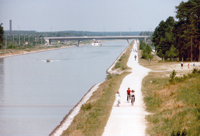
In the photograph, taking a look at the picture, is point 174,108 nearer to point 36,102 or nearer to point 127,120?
point 127,120

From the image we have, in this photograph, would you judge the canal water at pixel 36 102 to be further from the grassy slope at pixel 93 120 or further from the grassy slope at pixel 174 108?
the grassy slope at pixel 174 108

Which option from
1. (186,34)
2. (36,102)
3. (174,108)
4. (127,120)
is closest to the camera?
(127,120)

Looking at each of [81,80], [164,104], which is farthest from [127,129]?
[81,80]

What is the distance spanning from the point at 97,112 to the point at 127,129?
6194mm

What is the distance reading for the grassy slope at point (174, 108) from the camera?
2072cm

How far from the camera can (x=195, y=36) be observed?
7394 centimetres

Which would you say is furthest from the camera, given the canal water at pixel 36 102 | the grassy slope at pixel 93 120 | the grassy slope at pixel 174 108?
the canal water at pixel 36 102

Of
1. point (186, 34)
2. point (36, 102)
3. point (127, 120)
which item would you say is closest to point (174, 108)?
point (127, 120)

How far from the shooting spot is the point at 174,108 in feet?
87.3

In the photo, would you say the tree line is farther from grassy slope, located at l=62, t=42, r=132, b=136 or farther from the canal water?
grassy slope, located at l=62, t=42, r=132, b=136

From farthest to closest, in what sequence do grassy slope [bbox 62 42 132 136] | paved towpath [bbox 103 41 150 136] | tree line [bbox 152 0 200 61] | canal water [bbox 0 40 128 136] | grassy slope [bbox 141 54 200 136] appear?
1. tree line [bbox 152 0 200 61]
2. canal water [bbox 0 40 128 136]
3. grassy slope [bbox 62 42 132 136]
4. paved towpath [bbox 103 41 150 136]
5. grassy slope [bbox 141 54 200 136]

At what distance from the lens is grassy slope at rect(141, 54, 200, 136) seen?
2072 centimetres

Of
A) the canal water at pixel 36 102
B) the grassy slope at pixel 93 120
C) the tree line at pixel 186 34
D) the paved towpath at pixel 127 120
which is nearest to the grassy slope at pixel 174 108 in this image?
the paved towpath at pixel 127 120

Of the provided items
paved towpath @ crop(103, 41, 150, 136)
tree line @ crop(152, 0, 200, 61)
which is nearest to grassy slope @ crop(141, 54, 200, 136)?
paved towpath @ crop(103, 41, 150, 136)
